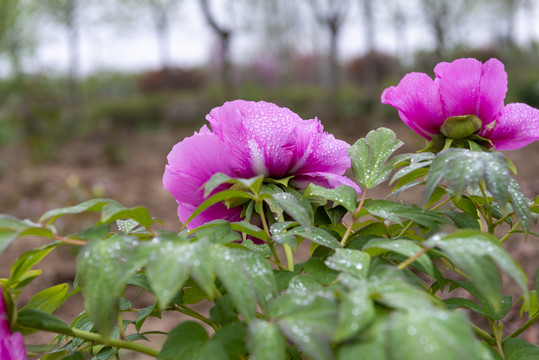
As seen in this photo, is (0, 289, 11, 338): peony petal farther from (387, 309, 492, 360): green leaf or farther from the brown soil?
the brown soil

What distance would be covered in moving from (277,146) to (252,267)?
169 millimetres

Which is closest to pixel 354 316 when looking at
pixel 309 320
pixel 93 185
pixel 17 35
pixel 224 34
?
pixel 309 320

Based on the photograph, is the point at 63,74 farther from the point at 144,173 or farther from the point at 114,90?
the point at 144,173

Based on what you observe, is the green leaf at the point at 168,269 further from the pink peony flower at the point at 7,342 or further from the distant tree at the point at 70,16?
the distant tree at the point at 70,16

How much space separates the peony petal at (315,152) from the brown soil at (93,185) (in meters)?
1.16

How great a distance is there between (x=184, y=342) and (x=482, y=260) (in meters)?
0.22

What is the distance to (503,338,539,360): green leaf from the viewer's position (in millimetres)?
497

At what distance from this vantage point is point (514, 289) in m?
1.75

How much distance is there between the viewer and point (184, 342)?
0.37m

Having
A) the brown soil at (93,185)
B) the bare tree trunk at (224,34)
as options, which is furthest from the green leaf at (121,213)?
the bare tree trunk at (224,34)

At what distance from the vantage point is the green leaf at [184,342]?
365 mm

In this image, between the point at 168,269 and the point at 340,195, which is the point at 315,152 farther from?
the point at 168,269

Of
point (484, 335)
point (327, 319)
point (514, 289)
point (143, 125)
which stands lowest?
point (143, 125)

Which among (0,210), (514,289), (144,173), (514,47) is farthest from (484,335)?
(514,47)
